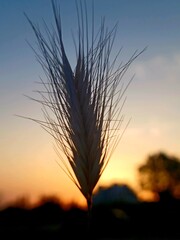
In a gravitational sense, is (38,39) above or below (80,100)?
above

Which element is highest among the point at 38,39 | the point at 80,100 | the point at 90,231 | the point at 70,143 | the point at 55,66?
the point at 38,39

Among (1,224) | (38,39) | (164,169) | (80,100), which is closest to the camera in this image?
(80,100)

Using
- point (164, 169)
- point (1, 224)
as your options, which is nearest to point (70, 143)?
point (1, 224)

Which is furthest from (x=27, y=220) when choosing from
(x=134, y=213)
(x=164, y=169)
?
(x=164, y=169)

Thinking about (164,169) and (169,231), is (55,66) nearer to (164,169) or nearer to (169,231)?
(169,231)

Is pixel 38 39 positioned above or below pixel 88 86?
above

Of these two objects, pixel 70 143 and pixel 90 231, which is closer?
pixel 90 231

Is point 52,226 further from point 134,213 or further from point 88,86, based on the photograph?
point 88,86

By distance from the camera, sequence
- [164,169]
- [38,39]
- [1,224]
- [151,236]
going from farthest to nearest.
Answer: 1. [164,169]
2. [151,236]
3. [1,224]
4. [38,39]

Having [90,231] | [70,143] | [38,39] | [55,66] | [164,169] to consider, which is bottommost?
[90,231]
